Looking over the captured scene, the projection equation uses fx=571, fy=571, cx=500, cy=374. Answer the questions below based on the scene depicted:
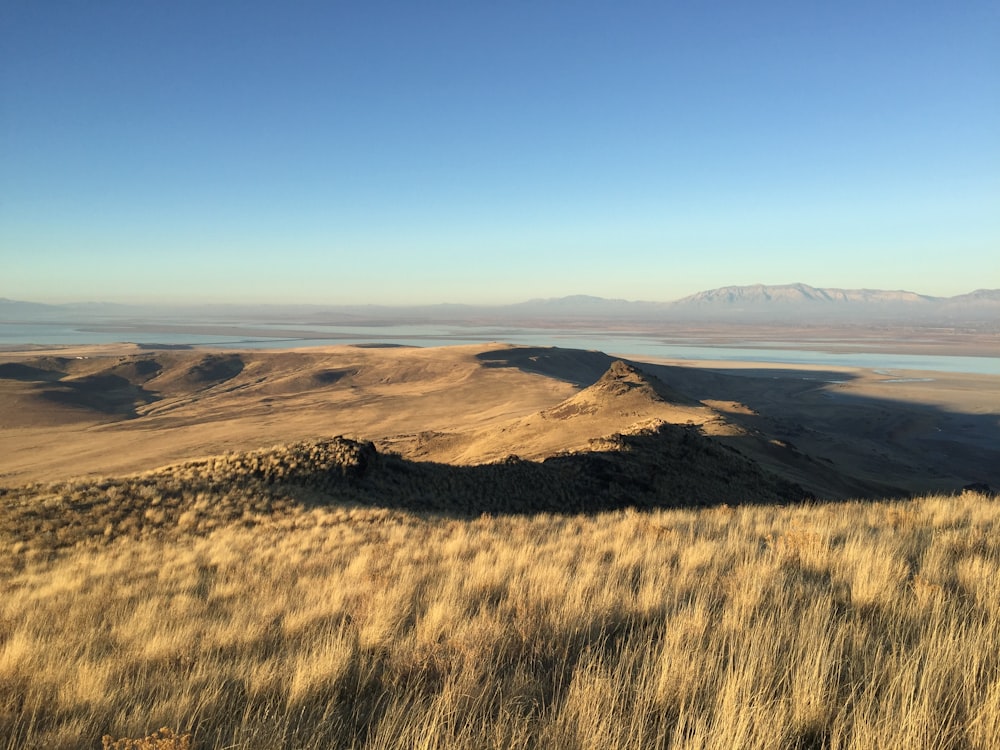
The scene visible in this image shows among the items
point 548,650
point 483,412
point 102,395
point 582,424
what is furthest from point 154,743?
point 102,395

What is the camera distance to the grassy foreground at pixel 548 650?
2.94m

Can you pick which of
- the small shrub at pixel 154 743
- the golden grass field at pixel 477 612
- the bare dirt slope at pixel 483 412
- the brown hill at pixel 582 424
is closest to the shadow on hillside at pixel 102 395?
the bare dirt slope at pixel 483 412

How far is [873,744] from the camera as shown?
8.81ft

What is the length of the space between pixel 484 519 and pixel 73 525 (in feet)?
30.5

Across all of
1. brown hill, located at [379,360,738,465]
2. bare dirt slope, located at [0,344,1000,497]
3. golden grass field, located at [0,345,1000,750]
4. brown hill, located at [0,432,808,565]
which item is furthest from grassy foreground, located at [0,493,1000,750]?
brown hill, located at [379,360,738,465]

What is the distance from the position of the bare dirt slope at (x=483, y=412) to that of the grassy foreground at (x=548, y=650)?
14.3 meters

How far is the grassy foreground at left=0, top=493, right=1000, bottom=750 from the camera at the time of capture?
2.94m

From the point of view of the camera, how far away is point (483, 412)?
5059 centimetres

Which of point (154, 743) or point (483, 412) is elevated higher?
point (154, 743)

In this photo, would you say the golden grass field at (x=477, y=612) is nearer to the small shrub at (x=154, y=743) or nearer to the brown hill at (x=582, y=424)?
the small shrub at (x=154, y=743)

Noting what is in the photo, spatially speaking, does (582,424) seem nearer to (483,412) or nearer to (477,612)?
(483,412)

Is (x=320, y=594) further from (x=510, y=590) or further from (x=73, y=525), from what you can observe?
(x=73, y=525)

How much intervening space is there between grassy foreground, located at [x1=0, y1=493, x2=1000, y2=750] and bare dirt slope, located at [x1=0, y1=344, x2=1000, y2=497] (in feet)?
46.8

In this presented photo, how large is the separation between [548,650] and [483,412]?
46.6 meters
